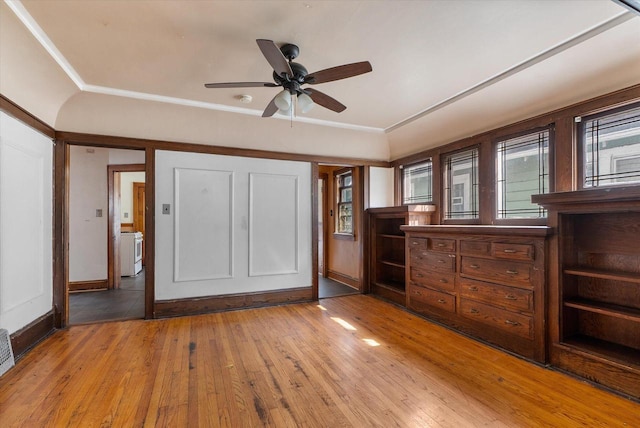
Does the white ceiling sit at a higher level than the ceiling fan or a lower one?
higher

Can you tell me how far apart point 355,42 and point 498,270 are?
2.41m

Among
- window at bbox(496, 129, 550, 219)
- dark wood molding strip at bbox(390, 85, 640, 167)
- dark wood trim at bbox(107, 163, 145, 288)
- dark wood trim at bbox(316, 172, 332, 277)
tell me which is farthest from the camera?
dark wood trim at bbox(316, 172, 332, 277)

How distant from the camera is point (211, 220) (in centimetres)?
396

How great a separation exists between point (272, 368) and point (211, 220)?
216 cm

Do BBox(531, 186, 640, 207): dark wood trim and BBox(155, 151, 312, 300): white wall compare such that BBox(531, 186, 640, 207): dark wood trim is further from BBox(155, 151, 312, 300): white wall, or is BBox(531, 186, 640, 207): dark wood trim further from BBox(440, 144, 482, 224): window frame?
BBox(155, 151, 312, 300): white wall

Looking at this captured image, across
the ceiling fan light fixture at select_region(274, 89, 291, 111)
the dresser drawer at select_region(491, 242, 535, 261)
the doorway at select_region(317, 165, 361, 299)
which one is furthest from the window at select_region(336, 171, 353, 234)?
the ceiling fan light fixture at select_region(274, 89, 291, 111)

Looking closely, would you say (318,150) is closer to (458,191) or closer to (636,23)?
(458,191)

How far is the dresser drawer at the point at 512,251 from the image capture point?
2629mm

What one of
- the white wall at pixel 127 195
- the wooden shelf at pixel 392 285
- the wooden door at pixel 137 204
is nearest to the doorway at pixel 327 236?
the wooden shelf at pixel 392 285

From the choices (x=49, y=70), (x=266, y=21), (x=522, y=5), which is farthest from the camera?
(x=49, y=70)

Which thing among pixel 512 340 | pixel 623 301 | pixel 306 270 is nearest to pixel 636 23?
pixel 623 301

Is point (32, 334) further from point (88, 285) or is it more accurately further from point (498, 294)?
point (498, 294)

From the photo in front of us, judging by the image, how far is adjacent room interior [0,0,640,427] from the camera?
2.05 m

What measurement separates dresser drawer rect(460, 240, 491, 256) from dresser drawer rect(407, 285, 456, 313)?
548 mm
